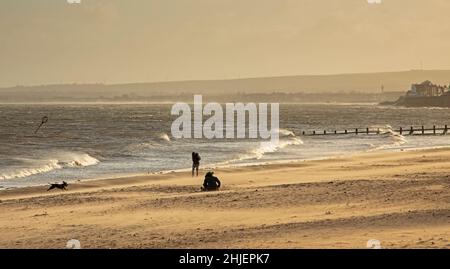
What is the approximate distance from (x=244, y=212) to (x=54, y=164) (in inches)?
1142

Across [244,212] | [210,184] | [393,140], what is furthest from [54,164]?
[393,140]

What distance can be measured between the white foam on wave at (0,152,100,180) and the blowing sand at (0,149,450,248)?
9.13 m

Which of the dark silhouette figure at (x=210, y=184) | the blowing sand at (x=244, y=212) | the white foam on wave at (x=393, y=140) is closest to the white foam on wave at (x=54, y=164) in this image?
the blowing sand at (x=244, y=212)

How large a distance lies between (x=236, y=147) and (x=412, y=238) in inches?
1901

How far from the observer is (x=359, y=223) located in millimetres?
18297

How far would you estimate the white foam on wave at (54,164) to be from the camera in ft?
136

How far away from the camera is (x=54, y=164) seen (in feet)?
159

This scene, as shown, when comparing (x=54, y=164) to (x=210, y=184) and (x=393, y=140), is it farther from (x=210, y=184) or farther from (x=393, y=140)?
(x=393, y=140)

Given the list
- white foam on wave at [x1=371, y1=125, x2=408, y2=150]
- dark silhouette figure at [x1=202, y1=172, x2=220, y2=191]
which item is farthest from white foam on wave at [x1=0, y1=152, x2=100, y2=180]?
white foam on wave at [x1=371, y1=125, x2=408, y2=150]

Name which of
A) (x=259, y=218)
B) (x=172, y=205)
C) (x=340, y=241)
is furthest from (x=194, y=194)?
(x=340, y=241)

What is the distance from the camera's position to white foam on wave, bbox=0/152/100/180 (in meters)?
41.5

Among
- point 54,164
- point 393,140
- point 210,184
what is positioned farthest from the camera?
point 393,140
